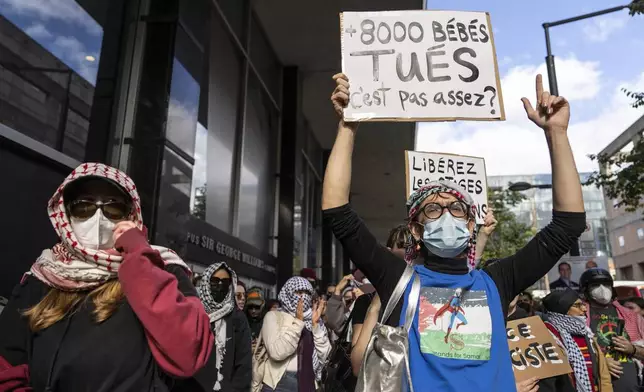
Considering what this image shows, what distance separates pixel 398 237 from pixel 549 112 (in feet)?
3.86

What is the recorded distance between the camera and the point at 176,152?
5082mm

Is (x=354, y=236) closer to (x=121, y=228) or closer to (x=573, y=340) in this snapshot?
(x=121, y=228)

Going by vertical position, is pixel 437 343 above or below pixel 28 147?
below

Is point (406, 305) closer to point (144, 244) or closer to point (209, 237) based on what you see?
point (144, 244)

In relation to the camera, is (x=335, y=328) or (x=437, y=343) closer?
(x=437, y=343)

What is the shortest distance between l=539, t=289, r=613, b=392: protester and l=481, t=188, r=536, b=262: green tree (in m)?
20.9

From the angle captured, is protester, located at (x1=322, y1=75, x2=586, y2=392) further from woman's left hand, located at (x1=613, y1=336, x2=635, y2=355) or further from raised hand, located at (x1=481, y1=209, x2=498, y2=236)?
woman's left hand, located at (x1=613, y1=336, x2=635, y2=355)

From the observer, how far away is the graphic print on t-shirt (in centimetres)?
171

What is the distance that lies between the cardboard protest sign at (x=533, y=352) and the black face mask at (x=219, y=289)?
6.54 ft

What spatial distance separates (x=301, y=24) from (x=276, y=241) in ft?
14.4

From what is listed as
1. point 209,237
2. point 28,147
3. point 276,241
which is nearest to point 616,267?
point 276,241

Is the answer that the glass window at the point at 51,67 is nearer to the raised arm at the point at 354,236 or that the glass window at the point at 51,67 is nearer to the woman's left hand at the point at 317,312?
the woman's left hand at the point at 317,312

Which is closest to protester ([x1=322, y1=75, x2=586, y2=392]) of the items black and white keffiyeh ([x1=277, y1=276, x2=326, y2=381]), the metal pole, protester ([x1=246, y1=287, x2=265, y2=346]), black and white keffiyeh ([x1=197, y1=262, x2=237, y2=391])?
black and white keffiyeh ([x1=197, y1=262, x2=237, y2=391])

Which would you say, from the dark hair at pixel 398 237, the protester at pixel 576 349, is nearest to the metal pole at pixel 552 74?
the protester at pixel 576 349
